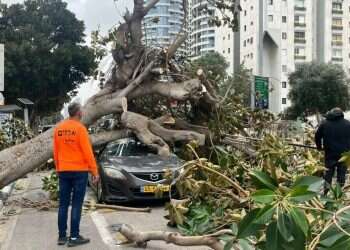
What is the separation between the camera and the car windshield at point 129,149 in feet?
34.8

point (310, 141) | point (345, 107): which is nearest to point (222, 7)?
point (310, 141)

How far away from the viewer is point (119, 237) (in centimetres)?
705

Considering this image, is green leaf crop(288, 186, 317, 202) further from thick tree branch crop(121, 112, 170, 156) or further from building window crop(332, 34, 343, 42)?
building window crop(332, 34, 343, 42)

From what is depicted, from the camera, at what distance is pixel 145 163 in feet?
32.2

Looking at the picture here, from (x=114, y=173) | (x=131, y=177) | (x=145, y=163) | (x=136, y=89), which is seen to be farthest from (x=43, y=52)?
(x=131, y=177)

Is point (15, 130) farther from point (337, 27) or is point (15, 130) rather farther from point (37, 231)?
point (337, 27)

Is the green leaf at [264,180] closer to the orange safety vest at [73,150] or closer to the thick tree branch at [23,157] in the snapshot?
the orange safety vest at [73,150]

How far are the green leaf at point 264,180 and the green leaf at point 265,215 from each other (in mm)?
298

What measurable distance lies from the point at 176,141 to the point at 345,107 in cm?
4331

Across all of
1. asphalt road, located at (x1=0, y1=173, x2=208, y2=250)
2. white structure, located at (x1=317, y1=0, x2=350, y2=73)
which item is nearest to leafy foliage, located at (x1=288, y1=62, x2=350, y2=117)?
white structure, located at (x1=317, y1=0, x2=350, y2=73)

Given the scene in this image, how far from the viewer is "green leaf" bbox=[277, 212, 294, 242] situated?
2439mm

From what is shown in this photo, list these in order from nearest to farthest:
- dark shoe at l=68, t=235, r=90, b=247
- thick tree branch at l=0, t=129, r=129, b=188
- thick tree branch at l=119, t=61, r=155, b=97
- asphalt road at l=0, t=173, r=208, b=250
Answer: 1. dark shoe at l=68, t=235, r=90, b=247
2. asphalt road at l=0, t=173, r=208, b=250
3. thick tree branch at l=0, t=129, r=129, b=188
4. thick tree branch at l=119, t=61, r=155, b=97

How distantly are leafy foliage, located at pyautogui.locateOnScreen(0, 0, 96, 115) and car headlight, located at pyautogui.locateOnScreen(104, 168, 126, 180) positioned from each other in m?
28.9

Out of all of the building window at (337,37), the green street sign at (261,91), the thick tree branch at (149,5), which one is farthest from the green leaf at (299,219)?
the building window at (337,37)
